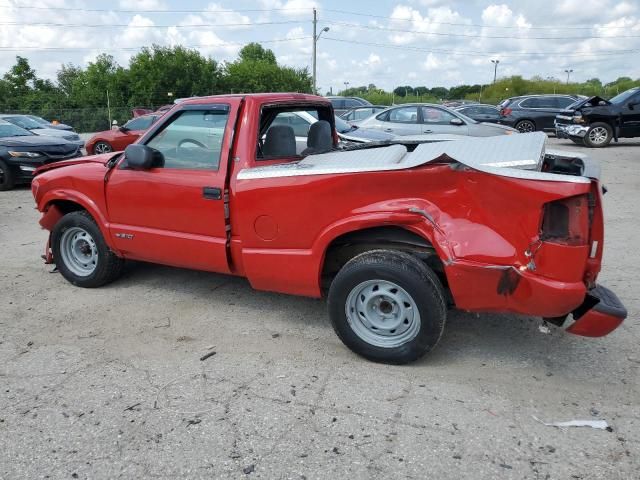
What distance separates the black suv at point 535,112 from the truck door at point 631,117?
4.41 m

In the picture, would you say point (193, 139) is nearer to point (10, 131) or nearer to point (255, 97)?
point (255, 97)

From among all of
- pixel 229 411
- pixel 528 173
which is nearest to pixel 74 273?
pixel 229 411

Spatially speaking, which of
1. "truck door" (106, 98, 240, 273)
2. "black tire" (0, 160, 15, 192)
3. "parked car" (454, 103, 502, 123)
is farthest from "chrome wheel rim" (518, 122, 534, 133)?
"truck door" (106, 98, 240, 273)

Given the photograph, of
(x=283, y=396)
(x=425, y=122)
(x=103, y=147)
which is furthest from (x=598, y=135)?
(x=283, y=396)

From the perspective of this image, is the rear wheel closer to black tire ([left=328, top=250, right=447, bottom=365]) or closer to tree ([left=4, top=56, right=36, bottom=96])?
black tire ([left=328, top=250, right=447, bottom=365])

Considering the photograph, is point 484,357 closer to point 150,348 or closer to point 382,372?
point 382,372

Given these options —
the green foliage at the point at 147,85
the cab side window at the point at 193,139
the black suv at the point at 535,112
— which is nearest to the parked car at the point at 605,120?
the black suv at the point at 535,112

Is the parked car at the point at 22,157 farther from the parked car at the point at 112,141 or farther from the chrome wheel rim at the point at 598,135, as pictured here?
the chrome wheel rim at the point at 598,135

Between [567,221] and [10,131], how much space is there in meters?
12.7

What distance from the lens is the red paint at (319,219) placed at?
303cm

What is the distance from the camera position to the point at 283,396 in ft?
10.7

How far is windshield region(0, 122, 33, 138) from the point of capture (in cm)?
1198

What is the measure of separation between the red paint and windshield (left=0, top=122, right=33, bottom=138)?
27.2ft

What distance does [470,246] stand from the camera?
3.15m
